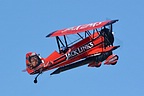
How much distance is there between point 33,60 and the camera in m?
60.8

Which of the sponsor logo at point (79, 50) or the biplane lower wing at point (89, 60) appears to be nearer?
the sponsor logo at point (79, 50)

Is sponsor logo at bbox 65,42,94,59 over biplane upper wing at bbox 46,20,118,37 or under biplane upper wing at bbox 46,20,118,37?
under

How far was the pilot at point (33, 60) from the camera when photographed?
60.6 m

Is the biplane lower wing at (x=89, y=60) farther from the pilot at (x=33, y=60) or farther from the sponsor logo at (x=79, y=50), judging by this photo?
the pilot at (x=33, y=60)

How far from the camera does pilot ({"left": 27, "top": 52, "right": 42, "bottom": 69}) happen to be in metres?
60.6

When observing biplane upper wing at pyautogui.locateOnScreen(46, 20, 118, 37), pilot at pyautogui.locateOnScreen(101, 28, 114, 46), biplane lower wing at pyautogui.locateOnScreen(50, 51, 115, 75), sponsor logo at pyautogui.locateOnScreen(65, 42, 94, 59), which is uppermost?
biplane upper wing at pyautogui.locateOnScreen(46, 20, 118, 37)

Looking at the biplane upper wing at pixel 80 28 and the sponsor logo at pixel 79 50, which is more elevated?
the biplane upper wing at pixel 80 28

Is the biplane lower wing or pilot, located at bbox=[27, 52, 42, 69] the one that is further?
the biplane lower wing

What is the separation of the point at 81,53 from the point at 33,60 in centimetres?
290

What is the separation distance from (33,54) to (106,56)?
14.3 feet

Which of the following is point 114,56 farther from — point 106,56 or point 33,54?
point 33,54

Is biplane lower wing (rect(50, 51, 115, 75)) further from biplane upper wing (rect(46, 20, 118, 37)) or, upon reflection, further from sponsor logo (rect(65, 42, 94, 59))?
biplane upper wing (rect(46, 20, 118, 37))

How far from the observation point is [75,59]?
60.9 m

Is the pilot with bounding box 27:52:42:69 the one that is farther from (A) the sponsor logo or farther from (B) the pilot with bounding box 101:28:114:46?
(B) the pilot with bounding box 101:28:114:46
